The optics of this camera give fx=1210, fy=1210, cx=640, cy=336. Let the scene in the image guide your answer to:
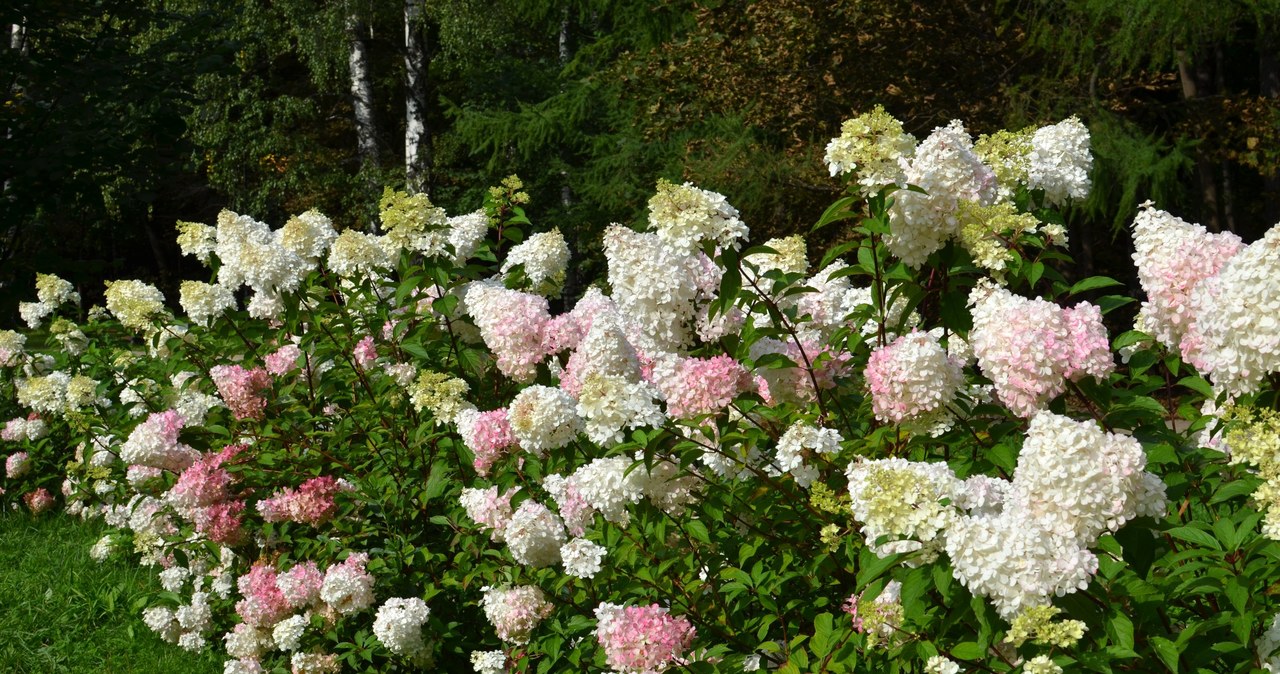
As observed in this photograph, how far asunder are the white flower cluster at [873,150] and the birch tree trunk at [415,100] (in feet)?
46.6

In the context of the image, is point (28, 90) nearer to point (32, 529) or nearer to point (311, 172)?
point (32, 529)

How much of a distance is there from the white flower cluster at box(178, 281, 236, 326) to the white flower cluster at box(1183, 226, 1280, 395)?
346 centimetres

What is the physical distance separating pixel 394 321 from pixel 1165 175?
8126mm

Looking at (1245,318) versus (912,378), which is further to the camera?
(912,378)

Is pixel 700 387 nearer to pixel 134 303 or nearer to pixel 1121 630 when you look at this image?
pixel 1121 630

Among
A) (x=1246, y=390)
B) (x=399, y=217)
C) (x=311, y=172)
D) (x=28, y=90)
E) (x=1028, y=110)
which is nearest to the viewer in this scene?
(x=1246, y=390)

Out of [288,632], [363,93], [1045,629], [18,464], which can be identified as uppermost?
[1045,629]

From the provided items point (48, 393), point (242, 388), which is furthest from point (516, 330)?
point (48, 393)

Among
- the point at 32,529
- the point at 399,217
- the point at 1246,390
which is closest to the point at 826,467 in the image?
the point at 1246,390

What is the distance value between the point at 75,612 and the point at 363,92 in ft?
41.3

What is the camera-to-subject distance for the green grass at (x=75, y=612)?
16.5ft

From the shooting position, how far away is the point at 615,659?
9.43 ft

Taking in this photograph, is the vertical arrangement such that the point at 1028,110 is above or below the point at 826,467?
below

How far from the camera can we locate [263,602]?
4.26 m
